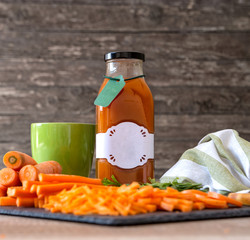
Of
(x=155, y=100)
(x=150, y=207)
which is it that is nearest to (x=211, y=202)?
(x=150, y=207)

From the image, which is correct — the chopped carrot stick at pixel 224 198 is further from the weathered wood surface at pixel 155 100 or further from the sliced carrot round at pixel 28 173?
the weathered wood surface at pixel 155 100

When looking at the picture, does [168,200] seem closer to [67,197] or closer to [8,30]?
[67,197]

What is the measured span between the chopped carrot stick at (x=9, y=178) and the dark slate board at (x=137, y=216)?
0.14m

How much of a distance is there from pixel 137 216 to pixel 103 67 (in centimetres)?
159

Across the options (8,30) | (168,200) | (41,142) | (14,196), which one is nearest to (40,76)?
(8,30)

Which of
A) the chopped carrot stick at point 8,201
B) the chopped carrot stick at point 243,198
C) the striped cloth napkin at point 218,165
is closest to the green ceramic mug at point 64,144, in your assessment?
the striped cloth napkin at point 218,165

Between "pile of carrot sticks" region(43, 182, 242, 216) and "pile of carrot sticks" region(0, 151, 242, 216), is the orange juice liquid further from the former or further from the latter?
"pile of carrot sticks" region(43, 182, 242, 216)

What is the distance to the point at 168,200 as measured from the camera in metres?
0.72

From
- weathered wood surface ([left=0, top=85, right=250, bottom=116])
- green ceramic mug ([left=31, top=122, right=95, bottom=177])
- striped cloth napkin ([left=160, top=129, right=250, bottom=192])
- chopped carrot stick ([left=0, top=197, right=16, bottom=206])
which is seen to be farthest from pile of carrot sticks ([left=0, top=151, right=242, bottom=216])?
weathered wood surface ([left=0, top=85, right=250, bottom=116])

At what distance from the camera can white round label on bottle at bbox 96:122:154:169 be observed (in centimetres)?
115

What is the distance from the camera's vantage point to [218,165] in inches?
42.9

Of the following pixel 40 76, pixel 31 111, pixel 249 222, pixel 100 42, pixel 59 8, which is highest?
pixel 59 8

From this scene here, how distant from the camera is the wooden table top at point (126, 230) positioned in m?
0.57

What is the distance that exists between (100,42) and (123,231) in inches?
67.3
